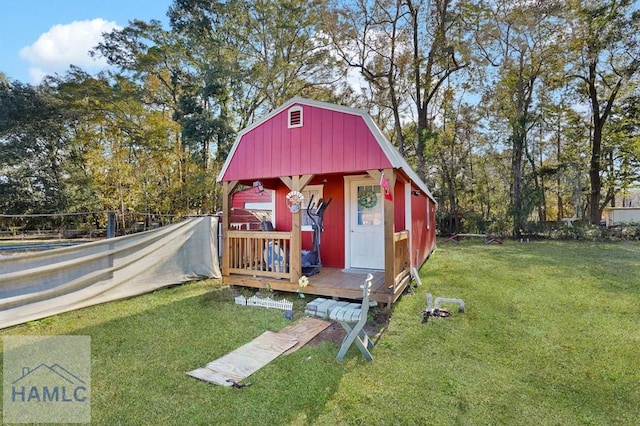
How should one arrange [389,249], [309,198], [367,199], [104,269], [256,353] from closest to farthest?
[256,353], [389,249], [104,269], [367,199], [309,198]

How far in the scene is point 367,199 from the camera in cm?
635

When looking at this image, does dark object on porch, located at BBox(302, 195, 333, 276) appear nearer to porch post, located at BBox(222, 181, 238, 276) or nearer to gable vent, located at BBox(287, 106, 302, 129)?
porch post, located at BBox(222, 181, 238, 276)

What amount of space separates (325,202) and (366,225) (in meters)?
0.96

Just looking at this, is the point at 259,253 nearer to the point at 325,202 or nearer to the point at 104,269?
the point at 325,202

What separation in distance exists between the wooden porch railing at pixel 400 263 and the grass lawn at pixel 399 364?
330 millimetres

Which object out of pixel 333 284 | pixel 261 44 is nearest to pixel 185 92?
pixel 261 44

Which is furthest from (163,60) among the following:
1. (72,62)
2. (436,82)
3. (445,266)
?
(445,266)

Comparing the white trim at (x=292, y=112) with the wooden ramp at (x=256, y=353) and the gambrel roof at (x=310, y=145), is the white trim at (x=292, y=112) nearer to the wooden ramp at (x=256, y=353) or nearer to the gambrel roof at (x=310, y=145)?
the gambrel roof at (x=310, y=145)

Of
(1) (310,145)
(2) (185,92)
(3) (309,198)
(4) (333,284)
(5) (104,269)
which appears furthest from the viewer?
(2) (185,92)

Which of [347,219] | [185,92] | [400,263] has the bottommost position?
[400,263]

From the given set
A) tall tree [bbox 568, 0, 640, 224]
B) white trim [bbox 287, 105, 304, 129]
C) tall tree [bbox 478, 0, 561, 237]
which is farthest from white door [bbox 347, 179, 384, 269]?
tall tree [bbox 568, 0, 640, 224]

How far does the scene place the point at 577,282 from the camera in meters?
6.05

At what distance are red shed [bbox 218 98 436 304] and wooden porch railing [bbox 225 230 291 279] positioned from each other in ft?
0.06

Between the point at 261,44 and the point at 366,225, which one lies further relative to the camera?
the point at 261,44
